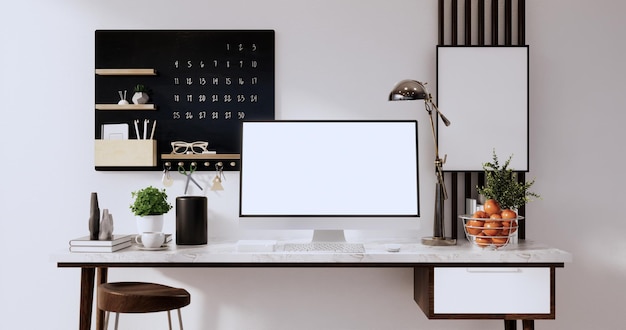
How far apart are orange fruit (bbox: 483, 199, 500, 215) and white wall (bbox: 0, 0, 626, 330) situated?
0.42m

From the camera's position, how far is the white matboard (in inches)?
101

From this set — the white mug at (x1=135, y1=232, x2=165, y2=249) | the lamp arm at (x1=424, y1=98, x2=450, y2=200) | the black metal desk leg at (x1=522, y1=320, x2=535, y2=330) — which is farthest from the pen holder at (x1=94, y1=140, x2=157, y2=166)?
the black metal desk leg at (x1=522, y1=320, x2=535, y2=330)

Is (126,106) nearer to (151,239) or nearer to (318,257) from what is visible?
(151,239)

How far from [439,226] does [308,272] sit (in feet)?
2.21

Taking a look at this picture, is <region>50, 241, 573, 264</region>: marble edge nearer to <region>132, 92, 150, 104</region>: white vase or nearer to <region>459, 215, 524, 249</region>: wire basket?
<region>459, 215, 524, 249</region>: wire basket

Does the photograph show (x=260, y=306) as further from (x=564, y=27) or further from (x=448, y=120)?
(x=564, y=27)

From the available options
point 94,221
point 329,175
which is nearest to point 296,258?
point 329,175

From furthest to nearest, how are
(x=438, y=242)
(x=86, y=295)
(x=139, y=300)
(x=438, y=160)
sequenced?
(x=438, y=160)
(x=438, y=242)
(x=86, y=295)
(x=139, y=300)

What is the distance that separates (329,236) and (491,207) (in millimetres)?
697

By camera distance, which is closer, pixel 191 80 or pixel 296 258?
pixel 296 258

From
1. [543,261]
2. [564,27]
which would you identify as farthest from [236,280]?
[564,27]

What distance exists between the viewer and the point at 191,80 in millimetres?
2629

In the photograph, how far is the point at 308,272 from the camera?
2.62m

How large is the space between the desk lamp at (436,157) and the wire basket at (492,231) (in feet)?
0.56
